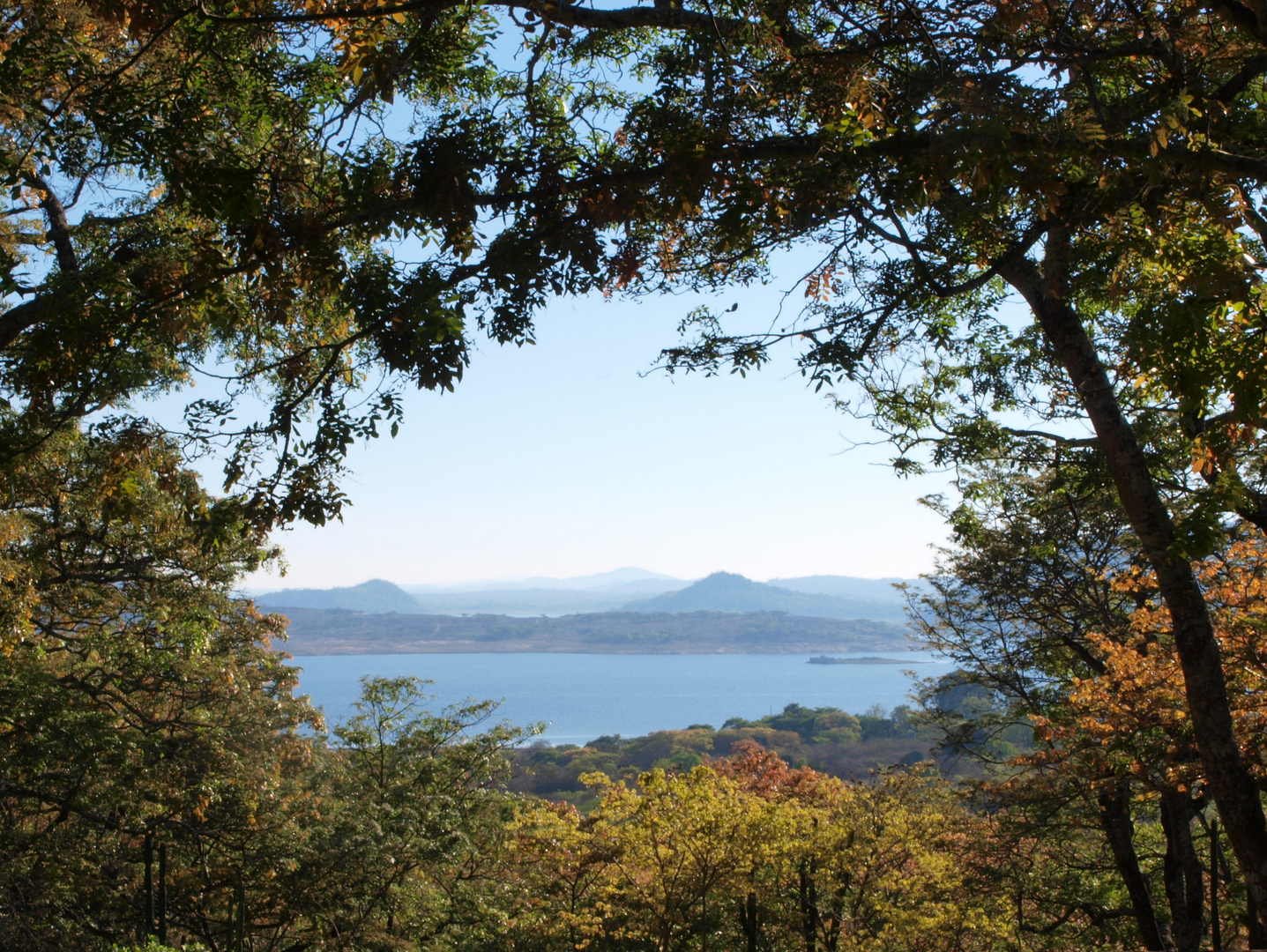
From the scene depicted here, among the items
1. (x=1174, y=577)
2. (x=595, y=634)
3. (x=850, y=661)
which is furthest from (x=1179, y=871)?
(x=595, y=634)

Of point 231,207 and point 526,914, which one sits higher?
point 231,207

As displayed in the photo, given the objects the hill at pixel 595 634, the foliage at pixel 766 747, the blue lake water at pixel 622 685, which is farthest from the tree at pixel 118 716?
the hill at pixel 595 634

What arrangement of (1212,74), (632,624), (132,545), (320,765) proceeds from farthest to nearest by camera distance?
(632,624), (320,765), (132,545), (1212,74)

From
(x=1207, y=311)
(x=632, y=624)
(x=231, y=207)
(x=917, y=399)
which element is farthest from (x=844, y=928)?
(x=632, y=624)

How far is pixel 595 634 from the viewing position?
15450 cm

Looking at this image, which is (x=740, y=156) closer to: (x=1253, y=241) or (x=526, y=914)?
(x=1253, y=241)

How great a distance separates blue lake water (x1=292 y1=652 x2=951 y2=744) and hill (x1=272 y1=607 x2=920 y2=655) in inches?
85.5

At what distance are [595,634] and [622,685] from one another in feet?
125

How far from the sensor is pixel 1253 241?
5000mm

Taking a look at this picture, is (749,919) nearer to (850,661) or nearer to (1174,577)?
(1174,577)

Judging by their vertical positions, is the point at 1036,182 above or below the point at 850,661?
above

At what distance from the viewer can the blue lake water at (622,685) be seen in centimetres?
8525

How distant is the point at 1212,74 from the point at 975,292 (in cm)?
233

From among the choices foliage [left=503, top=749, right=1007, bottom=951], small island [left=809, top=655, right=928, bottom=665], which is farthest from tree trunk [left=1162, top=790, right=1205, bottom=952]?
small island [left=809, top=655, right=928, bottom=665]
